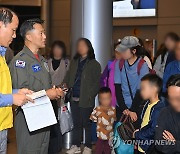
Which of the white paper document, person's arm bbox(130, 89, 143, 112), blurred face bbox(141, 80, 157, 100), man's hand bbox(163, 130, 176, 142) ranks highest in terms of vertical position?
blurred face bbox(141, 80, 157, 100)

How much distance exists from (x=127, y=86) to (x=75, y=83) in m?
1.30

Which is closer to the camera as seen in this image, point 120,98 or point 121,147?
point 121,147

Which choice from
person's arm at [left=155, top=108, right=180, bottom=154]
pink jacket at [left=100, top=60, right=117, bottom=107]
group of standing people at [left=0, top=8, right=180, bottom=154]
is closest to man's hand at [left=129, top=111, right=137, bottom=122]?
group of standing people at [left=0, top=8, right=180, bottom=154]

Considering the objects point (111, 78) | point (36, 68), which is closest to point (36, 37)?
point (36, 68)

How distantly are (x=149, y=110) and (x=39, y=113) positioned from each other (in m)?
1.09

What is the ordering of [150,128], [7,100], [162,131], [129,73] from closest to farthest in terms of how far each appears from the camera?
1. [7,100]
2. [162,131]
3. [150,128]
4. [129,73]

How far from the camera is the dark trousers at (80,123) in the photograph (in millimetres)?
6852

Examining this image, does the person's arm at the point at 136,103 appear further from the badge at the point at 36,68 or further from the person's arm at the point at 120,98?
the badge at the point at 36,68

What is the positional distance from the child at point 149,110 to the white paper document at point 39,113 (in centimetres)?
85

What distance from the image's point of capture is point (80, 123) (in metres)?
7.06

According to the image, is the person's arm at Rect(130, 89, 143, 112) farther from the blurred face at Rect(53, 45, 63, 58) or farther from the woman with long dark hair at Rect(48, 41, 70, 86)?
the blurred face at Rect(53, 45, 63, 58)

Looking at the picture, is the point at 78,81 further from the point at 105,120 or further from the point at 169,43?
the point at 169,43

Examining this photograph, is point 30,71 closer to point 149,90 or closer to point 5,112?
point 5,112

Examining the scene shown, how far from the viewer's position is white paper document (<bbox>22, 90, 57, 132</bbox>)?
3.80 m
